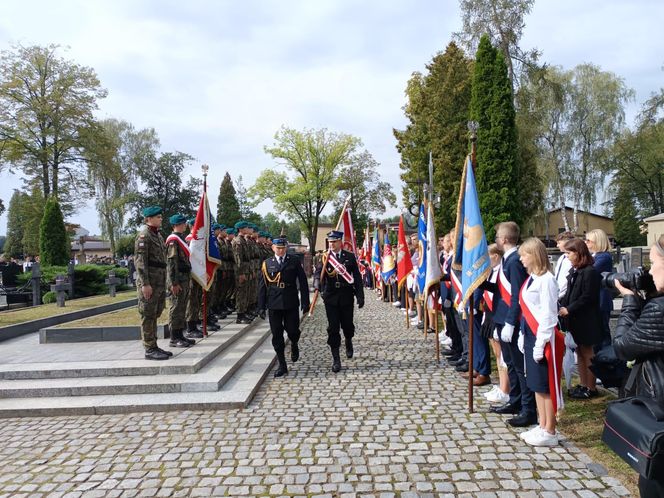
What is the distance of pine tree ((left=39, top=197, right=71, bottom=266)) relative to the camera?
73.6 ft

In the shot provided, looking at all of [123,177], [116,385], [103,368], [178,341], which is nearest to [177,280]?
[178,341]

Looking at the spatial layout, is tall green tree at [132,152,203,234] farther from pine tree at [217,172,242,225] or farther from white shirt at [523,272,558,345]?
white shirt at [523,272,558,345]

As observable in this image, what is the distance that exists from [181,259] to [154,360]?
1.77 m

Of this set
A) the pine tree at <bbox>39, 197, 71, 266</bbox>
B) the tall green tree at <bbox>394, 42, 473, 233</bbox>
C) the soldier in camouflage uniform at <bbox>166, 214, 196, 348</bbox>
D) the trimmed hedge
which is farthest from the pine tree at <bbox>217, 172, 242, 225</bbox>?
the soldier in camouflage uniform at <bbox>166, 214, 196, 348</bbox>

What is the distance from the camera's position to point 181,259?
24.7 feet

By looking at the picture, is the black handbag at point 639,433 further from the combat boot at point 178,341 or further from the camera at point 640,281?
the combat boot at point 178,341

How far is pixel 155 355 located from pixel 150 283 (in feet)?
3.33

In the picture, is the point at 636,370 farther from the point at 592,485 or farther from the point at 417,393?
the point at 417,393

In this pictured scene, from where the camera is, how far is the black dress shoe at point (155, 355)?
645cm

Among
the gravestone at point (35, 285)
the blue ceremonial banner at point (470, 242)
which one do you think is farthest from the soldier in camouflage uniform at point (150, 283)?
the gravestone at point (35, 285)

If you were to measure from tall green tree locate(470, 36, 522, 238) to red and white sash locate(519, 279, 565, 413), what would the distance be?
21565 millimetres

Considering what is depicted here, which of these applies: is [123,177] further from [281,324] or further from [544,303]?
[544,303]

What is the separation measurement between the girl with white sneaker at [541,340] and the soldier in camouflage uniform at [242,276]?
665 centimetres

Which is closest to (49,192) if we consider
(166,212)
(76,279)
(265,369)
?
(166,212)
